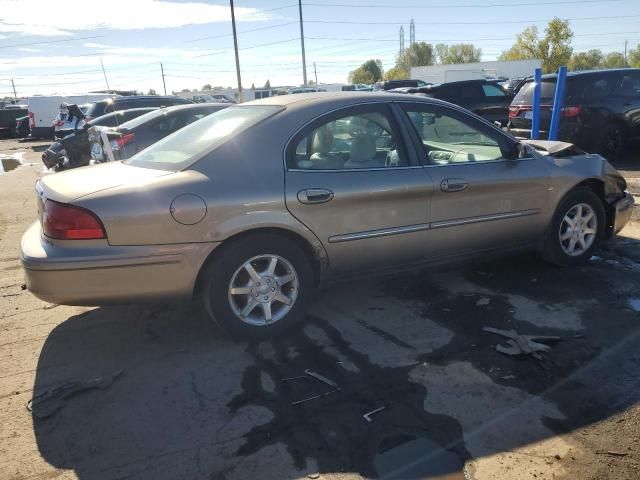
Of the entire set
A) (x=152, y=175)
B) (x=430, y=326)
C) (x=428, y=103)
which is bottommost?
(x=430, y=326)

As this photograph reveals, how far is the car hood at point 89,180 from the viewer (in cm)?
332

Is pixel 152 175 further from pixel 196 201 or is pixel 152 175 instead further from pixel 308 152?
pixel 308 152

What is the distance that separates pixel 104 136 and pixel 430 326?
618 centimetres

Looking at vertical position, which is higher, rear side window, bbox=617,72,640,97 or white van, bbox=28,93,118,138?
rear side window, bbox=617,72,640,97

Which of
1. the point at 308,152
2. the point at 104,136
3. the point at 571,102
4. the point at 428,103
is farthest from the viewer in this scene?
the point at 571,102

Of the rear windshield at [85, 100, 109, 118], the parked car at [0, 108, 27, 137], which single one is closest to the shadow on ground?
the rear windshield at [85, 100, 109, 118]

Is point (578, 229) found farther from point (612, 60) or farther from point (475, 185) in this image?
point (612, 60)

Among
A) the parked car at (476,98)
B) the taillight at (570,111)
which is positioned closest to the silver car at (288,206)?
the taillight at (570,111)

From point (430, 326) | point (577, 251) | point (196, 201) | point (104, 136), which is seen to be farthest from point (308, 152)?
point (104, 136)

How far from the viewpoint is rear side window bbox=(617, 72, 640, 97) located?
10.2 meters

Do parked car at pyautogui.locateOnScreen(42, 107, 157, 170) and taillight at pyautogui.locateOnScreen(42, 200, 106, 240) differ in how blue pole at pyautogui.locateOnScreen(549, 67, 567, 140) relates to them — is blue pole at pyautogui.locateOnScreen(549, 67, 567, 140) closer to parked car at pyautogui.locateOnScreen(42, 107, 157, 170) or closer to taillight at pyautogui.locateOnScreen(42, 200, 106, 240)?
taillight at pyautogui.locateOnScreen(42, 200, 106, 240)

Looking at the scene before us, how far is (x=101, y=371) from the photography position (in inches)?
133

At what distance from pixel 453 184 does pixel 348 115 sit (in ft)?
3.16

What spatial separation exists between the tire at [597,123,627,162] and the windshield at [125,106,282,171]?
8444 mm
